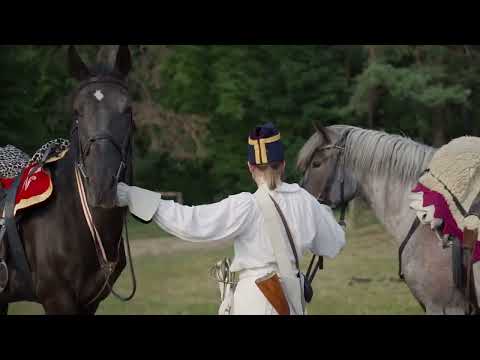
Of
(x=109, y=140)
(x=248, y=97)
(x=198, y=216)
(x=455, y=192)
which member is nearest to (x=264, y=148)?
(x=198, y=216)

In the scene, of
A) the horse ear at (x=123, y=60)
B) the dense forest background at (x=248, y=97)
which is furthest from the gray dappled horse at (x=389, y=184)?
the dense forest background at (x=248, y=97)

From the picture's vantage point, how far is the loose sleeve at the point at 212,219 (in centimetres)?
295

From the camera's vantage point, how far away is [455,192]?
12.3 ft

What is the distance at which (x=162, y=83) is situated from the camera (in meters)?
21.5

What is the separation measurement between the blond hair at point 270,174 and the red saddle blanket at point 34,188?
1131 millimetres

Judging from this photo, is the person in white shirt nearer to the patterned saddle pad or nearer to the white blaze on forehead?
the white blaze on forehead

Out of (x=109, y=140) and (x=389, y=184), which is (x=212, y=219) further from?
(x=389, y=184)

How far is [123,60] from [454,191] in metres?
2.06

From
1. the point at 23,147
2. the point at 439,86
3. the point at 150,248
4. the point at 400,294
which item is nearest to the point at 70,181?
the point at 400,294

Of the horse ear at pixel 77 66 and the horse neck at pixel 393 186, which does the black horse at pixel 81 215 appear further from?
the horse neck at pixel 393 186

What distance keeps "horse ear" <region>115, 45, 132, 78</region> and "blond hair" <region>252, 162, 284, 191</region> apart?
91 cm

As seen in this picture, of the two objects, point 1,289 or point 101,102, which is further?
point 1,289

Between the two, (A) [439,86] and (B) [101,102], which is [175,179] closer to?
(A) [439,86]

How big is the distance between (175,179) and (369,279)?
11328 mm
